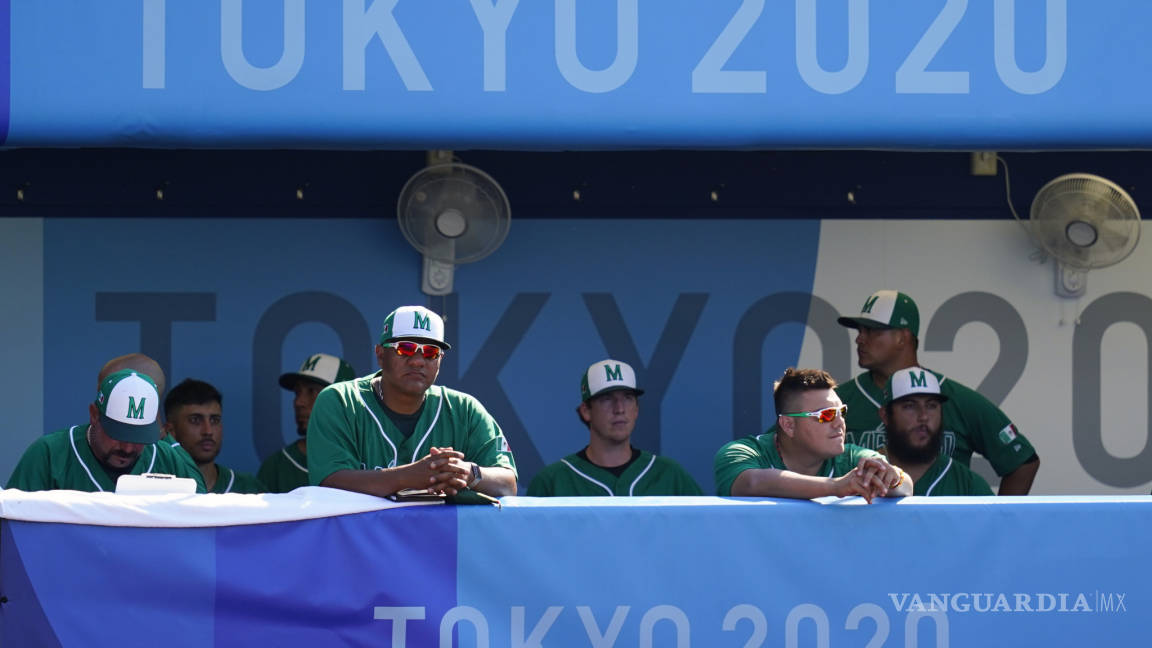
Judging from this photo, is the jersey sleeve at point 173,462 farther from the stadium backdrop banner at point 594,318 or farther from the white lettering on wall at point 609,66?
the white lettering on wall at point 609,66

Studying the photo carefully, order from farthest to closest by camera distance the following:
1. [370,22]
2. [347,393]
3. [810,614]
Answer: [370,22] < [347,393] < [810,614]

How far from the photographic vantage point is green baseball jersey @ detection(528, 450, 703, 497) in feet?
20.0

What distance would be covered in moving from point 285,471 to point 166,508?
A: 221cm

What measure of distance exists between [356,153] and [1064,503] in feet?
11.9

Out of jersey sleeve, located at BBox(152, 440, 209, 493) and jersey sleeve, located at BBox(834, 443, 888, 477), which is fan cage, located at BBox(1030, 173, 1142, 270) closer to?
jersey sleeve, located at BBox(834, 443, 888, 477)

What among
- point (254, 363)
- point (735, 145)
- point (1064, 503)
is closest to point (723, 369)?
point (735, 145)

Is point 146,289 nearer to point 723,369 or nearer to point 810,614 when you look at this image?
point 723,369

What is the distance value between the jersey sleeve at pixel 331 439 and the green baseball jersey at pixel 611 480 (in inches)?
48.3

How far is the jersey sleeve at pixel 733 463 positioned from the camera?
501 centimetres

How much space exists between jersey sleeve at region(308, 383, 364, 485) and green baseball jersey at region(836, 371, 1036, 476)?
2.24m

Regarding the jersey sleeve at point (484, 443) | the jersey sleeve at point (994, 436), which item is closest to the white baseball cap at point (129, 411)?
the jersey sleeve at point (484, 443)

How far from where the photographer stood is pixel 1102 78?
556cm

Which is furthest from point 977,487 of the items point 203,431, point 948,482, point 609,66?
point 203,431

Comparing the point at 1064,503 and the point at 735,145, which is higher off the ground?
the point at 735,145
